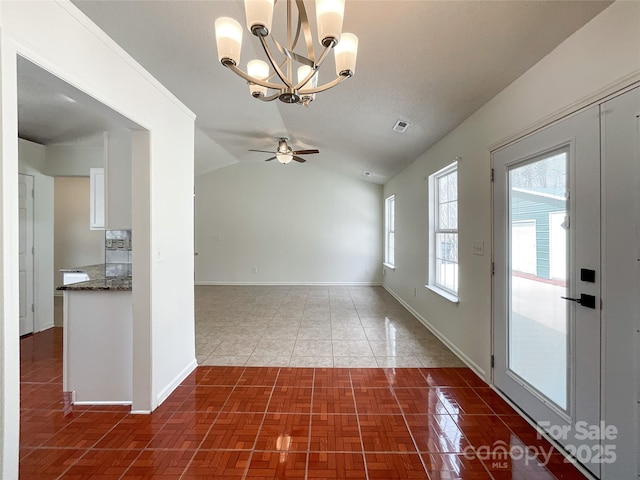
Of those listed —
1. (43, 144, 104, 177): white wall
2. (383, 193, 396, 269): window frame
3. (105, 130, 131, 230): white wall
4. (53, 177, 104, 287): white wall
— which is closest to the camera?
(105, 130, 131, 230): white wall

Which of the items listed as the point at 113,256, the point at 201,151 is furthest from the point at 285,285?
the point at 113,256

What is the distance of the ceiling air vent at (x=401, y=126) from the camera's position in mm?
3185

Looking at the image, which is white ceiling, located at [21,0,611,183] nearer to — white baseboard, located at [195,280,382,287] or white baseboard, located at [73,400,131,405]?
white baseboard, located at [73,400,131,405]

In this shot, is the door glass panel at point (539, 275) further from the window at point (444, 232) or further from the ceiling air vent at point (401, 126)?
the ceiling air vent at point (401, 126)

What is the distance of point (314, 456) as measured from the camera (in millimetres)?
1681

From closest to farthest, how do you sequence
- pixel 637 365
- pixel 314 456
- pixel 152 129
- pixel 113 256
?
pixel 637 365 < pixel 314 456 < pixel 152 129 < pixel 113 256

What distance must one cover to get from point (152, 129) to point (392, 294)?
5.14m

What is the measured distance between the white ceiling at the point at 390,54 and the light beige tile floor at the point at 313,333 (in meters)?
2.40

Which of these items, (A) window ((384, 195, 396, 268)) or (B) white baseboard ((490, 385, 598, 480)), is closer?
(B) white baseboard ((490, 385, 598, 480))

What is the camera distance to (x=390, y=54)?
2102mm

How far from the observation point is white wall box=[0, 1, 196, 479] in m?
1.16

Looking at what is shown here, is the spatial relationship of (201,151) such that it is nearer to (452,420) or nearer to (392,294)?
(392,294)

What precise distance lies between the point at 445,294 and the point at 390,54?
99.3 inches

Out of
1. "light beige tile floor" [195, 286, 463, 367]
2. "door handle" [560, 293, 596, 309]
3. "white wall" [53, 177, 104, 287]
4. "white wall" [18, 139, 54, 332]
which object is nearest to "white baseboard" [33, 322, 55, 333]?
"white wall" [18, 139, 54, 332]
